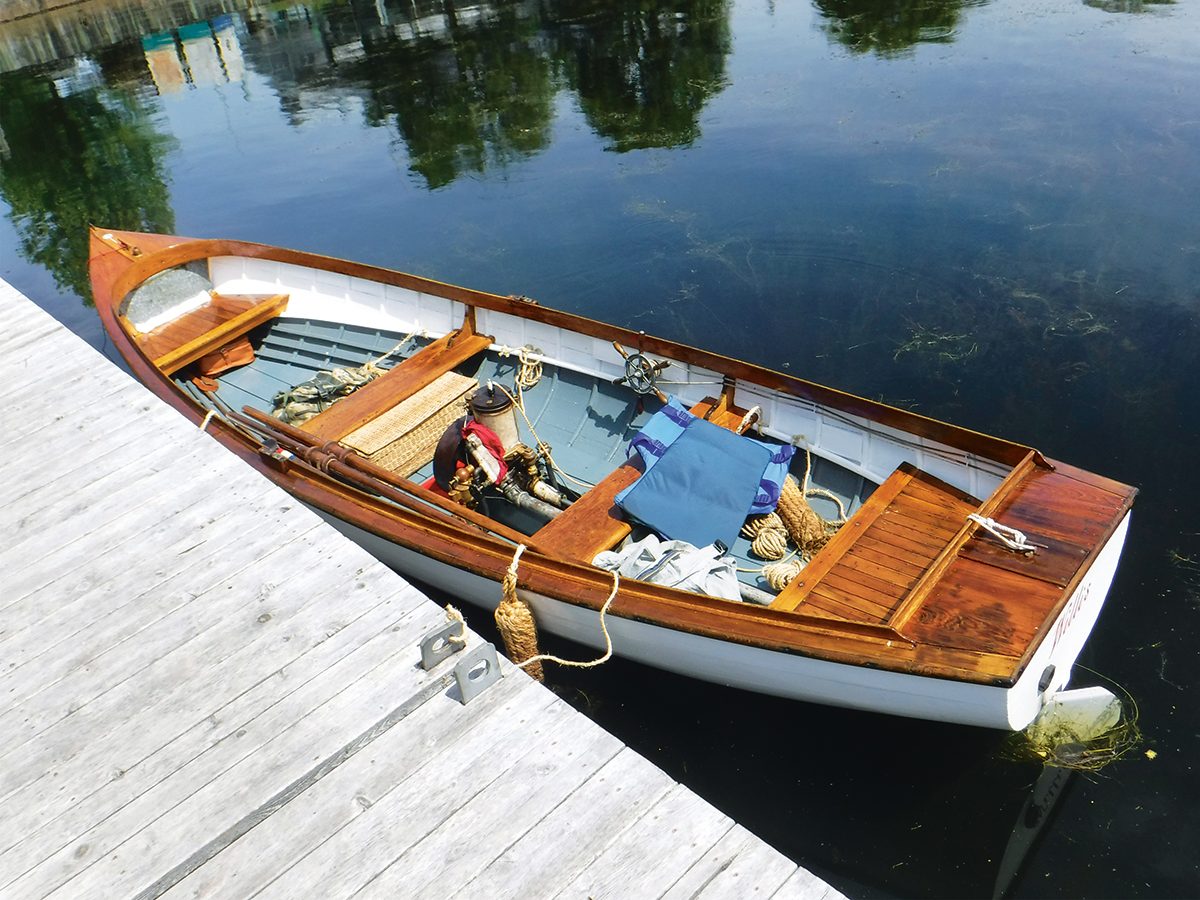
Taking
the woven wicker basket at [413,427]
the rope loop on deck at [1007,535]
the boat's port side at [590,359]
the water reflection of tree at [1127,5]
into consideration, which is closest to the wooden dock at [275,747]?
the woven wicker basket at [413,427]

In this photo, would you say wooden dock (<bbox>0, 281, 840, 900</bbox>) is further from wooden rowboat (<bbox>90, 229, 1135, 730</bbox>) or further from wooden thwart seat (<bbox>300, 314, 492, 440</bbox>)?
wooden thwart seat (<bbox>300, 314, 492, 440</bbox>)

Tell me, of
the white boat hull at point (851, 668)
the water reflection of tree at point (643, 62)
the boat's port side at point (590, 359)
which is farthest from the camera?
the water reflection of tree at point (643, 62)

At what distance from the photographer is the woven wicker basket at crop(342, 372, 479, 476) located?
29.7ft

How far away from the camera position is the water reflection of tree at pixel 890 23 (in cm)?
2358

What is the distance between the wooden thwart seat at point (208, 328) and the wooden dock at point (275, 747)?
449 cm

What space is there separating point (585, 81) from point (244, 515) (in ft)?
69.1

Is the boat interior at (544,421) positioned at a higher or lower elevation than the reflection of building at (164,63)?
lower

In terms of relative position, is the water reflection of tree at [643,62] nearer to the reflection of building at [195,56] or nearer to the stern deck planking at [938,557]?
the reflection of building at [195,56]

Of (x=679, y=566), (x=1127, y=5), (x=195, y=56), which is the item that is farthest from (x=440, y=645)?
(x=195, y=56)

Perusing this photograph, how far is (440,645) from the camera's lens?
523cm

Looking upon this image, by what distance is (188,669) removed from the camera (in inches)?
213

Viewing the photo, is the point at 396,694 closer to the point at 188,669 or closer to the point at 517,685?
the point at 517,685

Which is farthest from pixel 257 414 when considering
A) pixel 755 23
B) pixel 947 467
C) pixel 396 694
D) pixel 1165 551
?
pixel 755 23

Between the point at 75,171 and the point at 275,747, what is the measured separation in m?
24.5
